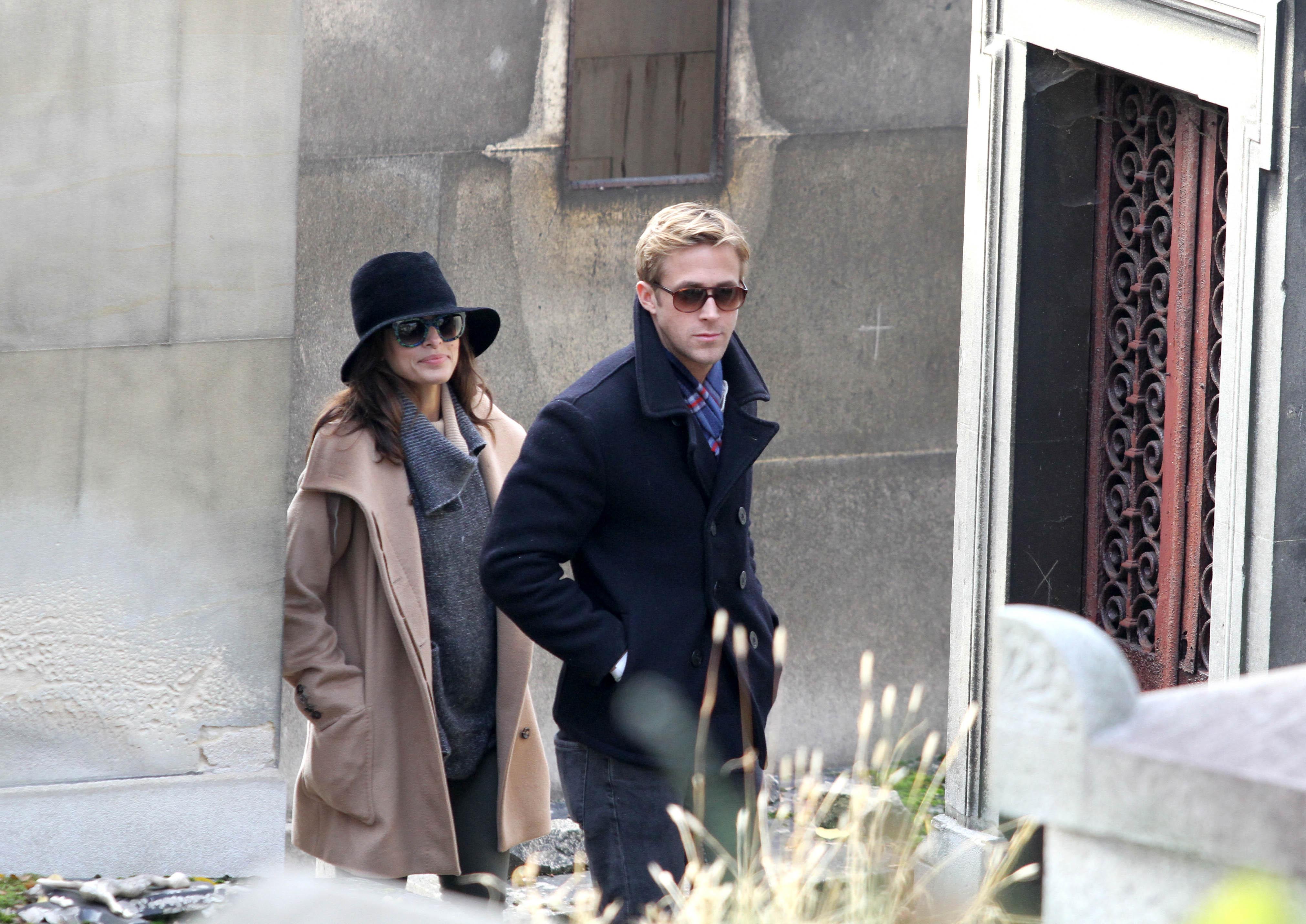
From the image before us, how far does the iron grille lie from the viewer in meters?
4.43

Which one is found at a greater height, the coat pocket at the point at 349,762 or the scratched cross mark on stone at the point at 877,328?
the scratched cross mark on stone at the point at 877,328

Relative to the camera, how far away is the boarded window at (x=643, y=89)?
6.86 meters

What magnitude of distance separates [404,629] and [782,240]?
356 centimetres

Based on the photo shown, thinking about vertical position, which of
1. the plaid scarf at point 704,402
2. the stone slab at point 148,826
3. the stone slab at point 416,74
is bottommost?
the stone slab at point 148,826

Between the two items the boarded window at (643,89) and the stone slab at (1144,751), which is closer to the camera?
the stone slab at (1144,751)

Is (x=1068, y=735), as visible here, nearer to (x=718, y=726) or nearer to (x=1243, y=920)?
(x=1243, y=920)

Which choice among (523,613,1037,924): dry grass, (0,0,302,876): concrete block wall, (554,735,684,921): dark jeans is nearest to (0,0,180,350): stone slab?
(0,0,302,876): concrete block wall

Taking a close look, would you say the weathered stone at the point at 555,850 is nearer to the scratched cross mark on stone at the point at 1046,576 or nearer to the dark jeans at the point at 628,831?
the scratched cross mark on stone at the point at 1046,576

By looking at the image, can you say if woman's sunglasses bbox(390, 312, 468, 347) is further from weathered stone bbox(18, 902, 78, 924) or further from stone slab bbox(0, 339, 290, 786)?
weathered stone bbox(18, 902, 78, 924)

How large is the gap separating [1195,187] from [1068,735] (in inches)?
119

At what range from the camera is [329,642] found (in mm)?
3668

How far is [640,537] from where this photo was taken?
3.22 m

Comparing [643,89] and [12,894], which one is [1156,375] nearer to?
[643,89]

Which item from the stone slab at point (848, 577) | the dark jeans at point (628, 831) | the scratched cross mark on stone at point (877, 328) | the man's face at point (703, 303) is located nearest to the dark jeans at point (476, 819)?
the dark jeans at point (628, 831)
